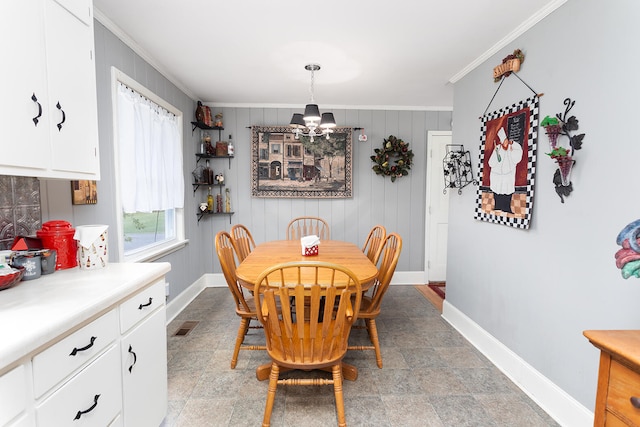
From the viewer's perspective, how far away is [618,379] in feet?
3.01

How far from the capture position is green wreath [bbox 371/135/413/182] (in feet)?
13.1

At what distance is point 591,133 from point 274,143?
317 cm

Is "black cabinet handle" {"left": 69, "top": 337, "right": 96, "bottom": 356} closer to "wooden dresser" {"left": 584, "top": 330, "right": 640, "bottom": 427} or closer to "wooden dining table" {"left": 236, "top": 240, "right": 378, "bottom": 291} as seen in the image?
"wooden dining table" {"left": 236, "top": 240, "right": 378, "bottom": 291}

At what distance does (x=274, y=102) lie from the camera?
3916mm

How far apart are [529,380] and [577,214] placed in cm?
112

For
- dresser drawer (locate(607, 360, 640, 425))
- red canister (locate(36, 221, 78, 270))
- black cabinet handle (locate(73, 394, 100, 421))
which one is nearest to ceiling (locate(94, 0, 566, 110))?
red canister (locate(36, 221, 78, 270))

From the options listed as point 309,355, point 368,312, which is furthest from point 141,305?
point 368,312

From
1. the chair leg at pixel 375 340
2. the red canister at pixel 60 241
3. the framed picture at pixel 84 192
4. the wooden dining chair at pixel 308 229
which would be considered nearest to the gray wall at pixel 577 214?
the chair leg at pixel 375 340

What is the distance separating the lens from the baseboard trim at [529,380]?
1.65m

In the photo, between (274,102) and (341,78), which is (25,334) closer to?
(341,78)

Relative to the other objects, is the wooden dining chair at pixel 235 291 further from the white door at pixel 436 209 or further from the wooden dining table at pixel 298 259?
the white door at pixel 436 209

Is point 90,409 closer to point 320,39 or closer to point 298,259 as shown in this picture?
point 298,259

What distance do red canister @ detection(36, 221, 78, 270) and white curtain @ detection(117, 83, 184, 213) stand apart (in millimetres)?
897

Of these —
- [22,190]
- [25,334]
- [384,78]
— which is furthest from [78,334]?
[384,78]
